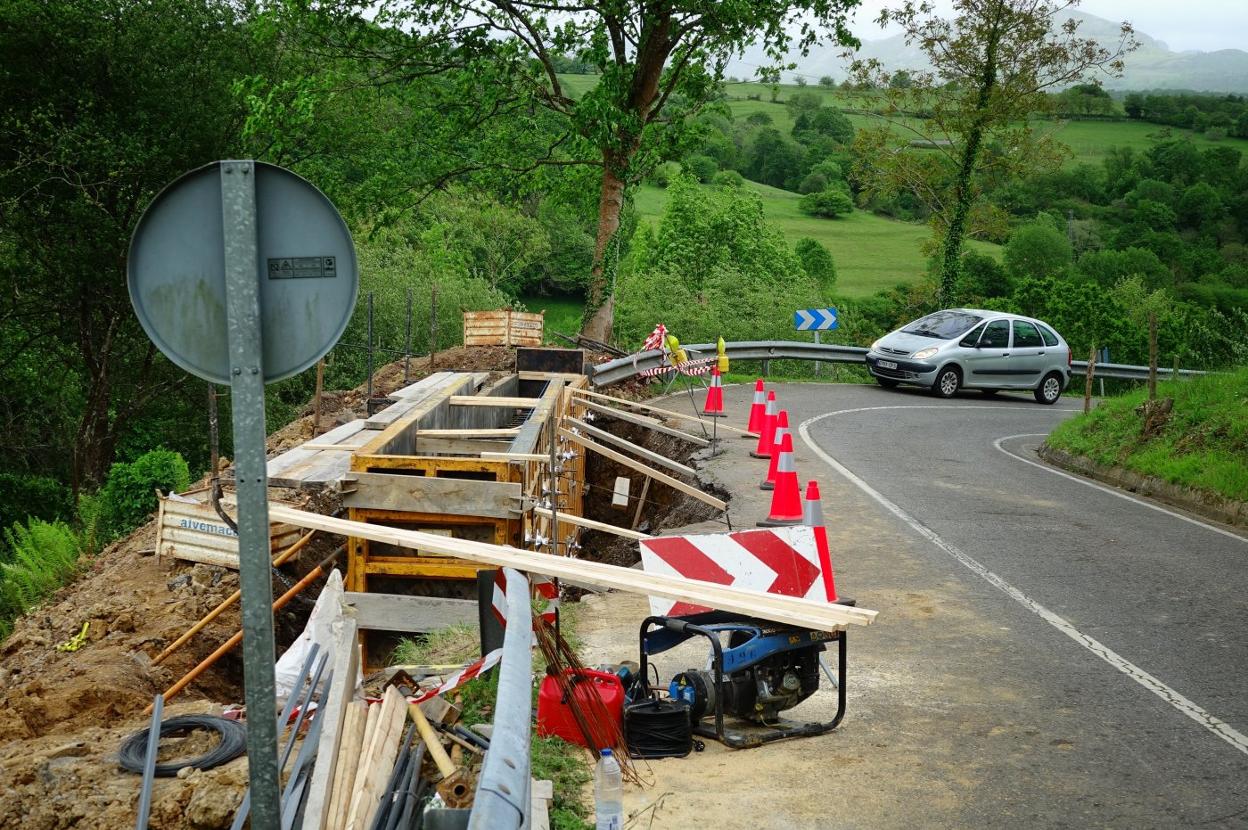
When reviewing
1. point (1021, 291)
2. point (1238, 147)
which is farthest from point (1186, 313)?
point (1238, 147)

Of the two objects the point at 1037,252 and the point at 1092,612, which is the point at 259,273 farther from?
the point at 1037,252

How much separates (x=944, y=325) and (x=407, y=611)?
18.2 m

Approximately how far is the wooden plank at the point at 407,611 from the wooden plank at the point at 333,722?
3.31 meters

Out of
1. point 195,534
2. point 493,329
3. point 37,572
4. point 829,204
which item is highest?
point 829,204

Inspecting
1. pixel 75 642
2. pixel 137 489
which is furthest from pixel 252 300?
pixel 137 489

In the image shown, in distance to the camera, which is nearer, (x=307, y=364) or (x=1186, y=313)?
(x=307, y=364)

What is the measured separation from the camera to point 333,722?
5.05 meters

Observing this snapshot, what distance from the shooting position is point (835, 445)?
55.8 ft

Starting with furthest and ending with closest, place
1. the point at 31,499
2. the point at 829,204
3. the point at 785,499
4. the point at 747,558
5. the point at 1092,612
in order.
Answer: the point at 829,204 < the point at 31,499 < the point at 785,499 < the point at 1092,612 < the point at 747,558

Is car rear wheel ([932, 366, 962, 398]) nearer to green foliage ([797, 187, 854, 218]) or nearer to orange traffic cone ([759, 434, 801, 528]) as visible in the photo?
orange traffic cone ([759, 434, 801, 528])

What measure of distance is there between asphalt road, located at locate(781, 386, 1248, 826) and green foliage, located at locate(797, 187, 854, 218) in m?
82.0

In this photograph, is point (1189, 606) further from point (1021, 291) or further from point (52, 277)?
point (1021, 291)

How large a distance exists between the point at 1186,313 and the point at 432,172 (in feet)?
122

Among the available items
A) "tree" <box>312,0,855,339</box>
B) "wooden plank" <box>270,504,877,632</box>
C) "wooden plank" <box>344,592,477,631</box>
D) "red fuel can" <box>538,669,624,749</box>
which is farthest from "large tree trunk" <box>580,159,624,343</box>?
"red fuel can" <box>538,669,624,749</box>
